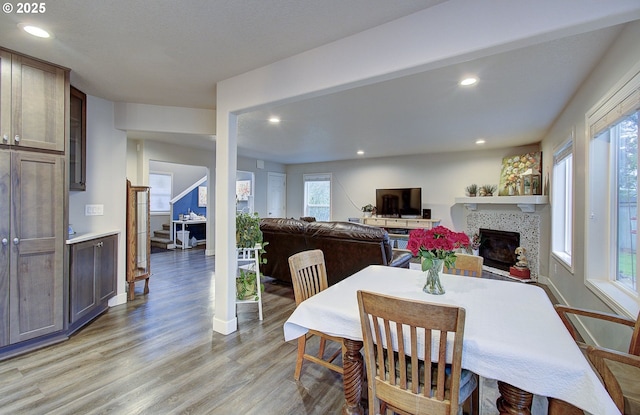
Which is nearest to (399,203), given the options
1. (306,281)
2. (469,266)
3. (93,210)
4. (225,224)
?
(469,266)

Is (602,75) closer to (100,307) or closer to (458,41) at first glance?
(458,41)

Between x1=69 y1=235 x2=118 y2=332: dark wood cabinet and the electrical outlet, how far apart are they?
34 cm

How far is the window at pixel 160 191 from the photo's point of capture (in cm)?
793

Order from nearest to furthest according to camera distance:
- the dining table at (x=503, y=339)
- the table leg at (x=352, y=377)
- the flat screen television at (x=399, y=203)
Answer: the dining table at (x=503, y=339)
the table leg at (x=352, y=377)
the flat screen television at (x=399, y=203)

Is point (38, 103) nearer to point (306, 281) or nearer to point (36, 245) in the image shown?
point (36, 245)

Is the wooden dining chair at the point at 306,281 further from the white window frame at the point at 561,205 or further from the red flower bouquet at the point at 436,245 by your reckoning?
the white window frame at the point at 561,205

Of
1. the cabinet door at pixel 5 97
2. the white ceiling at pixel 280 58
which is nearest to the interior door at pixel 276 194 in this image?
the white ceiling at pixel 280 58

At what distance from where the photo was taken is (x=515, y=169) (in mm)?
5230

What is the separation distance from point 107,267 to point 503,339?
3.78m

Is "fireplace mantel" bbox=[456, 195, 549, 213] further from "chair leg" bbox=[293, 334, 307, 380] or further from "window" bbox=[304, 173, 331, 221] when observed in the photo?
"chair leg" bbox=[293, 334, 307, 380]

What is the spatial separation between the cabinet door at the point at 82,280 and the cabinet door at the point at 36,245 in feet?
0.37

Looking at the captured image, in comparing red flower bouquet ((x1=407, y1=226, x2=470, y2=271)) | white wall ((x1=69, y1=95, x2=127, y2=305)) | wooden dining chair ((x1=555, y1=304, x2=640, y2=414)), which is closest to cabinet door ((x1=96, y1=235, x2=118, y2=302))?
white wall ((x1=69, y1=95, x2=127, y2=305))

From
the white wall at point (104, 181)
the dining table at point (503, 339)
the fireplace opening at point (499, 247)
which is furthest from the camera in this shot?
the fireplace opening at point (499, 247)

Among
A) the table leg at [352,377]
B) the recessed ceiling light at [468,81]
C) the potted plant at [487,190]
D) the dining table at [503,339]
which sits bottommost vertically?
the table leg at [352,377]
